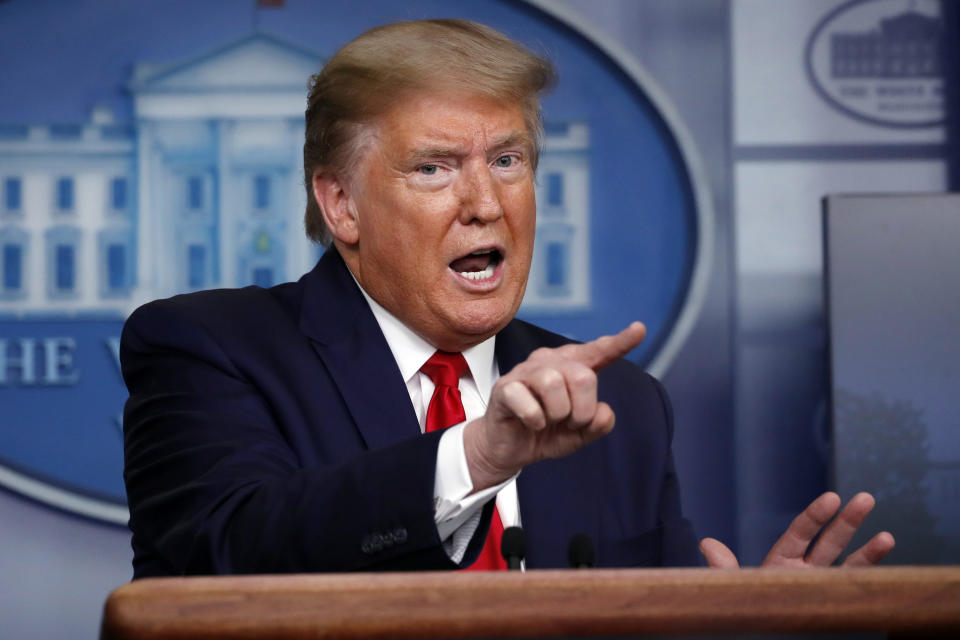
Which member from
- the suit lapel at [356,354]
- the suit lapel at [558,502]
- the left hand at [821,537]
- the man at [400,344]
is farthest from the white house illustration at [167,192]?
the left hand at [821,537]

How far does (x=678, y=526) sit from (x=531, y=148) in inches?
25.3

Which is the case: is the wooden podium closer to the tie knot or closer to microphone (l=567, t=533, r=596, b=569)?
microphone (l=567, t=533, r=596, b=569)

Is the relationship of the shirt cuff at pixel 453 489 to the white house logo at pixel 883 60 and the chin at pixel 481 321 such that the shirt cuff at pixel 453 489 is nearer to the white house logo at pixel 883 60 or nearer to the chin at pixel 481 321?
the chin at pixel 481 321

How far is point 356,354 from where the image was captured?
1576 mm

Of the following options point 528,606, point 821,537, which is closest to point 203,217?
point 821,537

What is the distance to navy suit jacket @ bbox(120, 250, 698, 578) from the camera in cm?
109

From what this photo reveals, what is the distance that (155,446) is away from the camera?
139 cm

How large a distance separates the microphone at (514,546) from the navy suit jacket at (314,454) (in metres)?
0.03

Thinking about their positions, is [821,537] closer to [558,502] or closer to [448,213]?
[558,502]

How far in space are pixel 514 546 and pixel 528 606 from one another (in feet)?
1.48

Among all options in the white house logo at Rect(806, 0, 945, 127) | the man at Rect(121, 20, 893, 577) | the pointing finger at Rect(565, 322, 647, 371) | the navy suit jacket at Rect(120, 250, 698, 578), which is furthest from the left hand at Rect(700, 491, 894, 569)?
the white house logo at Rect(806, 0, 945, 127)

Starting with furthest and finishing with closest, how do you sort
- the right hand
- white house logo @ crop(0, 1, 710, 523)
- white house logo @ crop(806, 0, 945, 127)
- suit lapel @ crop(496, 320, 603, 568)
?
white house logo @ crop(806, 0, 945, 127), white house logo @ crop(0, 1, 710, 523), suit lapel @ crop(496, 320, 603, 568), the right hand

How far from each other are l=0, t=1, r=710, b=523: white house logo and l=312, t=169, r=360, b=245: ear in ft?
3.28

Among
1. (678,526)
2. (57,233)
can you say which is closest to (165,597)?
(678,526)
